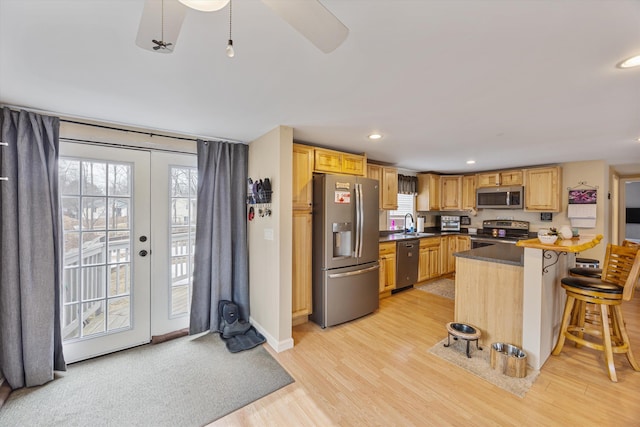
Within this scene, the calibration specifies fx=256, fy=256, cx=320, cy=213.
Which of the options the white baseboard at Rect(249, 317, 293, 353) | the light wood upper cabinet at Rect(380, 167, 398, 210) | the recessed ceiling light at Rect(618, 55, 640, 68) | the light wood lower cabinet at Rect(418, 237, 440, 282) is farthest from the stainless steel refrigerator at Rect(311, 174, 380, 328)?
the recessed ceiling light at Rect(618, 55, 640, 68)

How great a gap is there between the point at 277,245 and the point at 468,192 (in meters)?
4.73

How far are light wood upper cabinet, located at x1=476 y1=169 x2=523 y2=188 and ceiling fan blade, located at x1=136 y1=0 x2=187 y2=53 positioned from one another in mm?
5754

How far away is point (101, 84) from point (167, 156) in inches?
45.1

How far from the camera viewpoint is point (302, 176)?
3082mm

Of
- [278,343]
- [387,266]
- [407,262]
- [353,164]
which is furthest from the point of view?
[407,262]

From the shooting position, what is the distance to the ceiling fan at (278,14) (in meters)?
0.80

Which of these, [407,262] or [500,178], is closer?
[407,262]

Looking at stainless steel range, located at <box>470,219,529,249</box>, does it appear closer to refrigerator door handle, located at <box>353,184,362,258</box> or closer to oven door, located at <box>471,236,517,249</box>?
oven door, located at <box>471,236,517,249</box>

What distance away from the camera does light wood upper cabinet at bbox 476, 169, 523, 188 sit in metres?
4.84

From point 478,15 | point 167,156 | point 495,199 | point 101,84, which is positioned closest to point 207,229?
point 167,156

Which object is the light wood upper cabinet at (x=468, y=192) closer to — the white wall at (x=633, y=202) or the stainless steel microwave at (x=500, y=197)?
the stainless steel microwave at (x=500, y=197)

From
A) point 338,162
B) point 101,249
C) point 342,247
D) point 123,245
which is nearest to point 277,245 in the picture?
point 342,247

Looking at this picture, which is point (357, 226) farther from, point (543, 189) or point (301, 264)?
point (543, 189)

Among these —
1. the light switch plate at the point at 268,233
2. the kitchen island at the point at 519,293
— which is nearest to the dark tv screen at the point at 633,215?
the kitchen island at the point at 519,293
